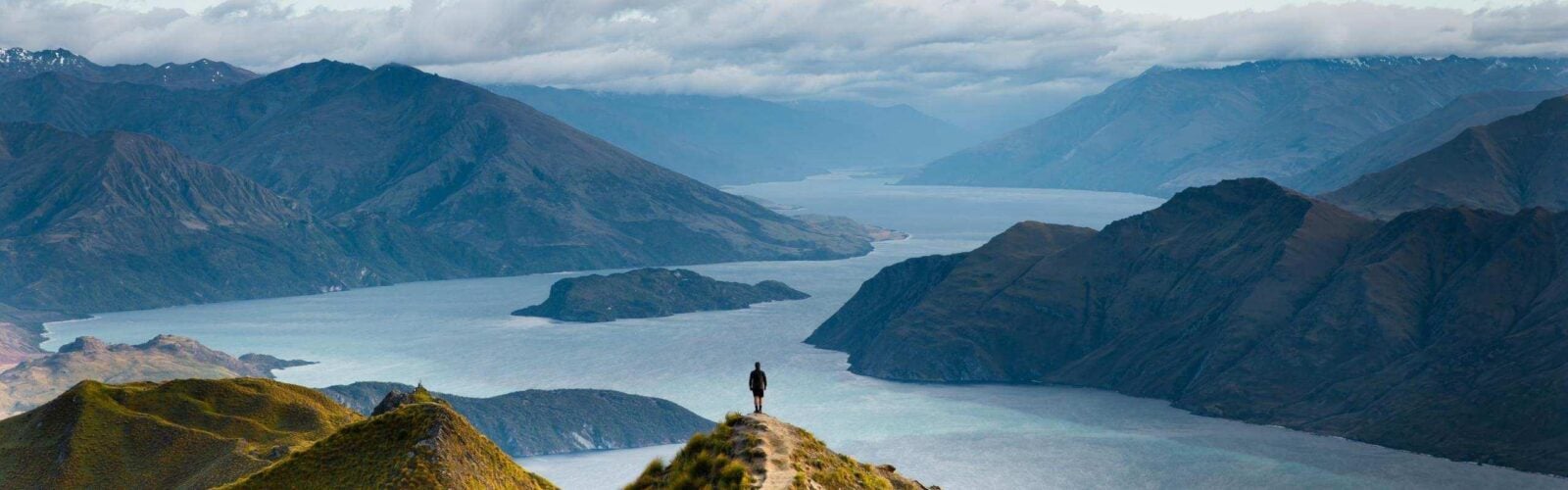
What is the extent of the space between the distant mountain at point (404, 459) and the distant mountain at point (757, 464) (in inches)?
672

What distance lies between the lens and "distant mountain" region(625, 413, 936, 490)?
76.4m

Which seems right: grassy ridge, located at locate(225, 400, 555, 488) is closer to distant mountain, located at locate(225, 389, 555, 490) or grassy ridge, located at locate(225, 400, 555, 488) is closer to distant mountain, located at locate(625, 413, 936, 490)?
distant mountain, located at locate(225, 389, 555, 490)

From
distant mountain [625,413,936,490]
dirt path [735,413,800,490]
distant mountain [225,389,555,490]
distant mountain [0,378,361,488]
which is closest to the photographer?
dirt path [735,413,800,490]

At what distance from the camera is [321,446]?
100 metres

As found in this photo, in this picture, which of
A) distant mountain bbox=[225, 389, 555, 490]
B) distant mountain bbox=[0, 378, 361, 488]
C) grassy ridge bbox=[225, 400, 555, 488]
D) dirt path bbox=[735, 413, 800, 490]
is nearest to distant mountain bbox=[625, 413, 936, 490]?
dirt path bbox=[735, 413, 800, 490]

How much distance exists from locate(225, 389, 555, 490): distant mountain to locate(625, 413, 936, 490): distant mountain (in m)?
17.1

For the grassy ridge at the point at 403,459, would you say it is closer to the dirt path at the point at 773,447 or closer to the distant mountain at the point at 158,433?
the dirt path at the point at 773,447

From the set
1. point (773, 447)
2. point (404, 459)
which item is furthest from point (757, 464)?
point (404, 459)

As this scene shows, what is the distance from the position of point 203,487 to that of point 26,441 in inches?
872

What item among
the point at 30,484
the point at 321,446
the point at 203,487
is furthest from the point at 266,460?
the point at 321,446

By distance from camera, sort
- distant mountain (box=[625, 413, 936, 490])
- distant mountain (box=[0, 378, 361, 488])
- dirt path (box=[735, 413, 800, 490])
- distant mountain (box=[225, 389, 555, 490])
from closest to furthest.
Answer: dirt path (box=[735, 413, 800, 490]) < distant mountain (box=[625, 413, 936, 490]) < distant mountain (box=[225, 389, 555, 490]) < distant mountain (box=[0, 378, 361, 488])

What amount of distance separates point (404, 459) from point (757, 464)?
1037 inches

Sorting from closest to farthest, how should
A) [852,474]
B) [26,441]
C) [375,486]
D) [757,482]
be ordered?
[757,482] → [852,474] → [375,486] → [26,441]

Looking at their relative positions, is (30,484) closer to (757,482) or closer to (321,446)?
(321,446)
